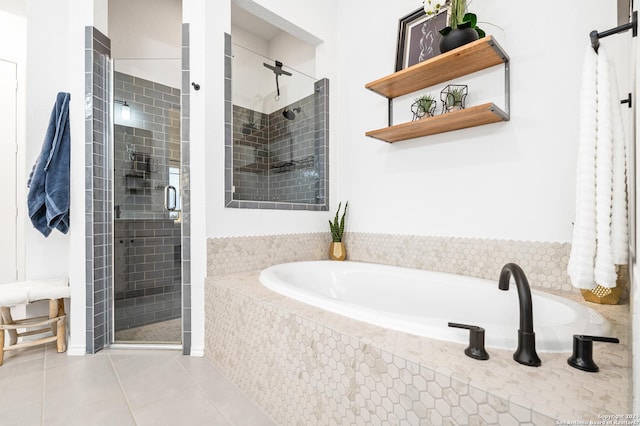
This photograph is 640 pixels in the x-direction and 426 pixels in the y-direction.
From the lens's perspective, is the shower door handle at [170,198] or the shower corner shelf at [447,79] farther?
the shower door handle at [170,198]

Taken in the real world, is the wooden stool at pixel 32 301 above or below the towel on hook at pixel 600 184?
below

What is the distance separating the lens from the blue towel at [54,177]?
1.92 m

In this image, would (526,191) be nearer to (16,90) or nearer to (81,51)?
(81,51)

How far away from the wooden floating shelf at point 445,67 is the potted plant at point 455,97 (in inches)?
2.8

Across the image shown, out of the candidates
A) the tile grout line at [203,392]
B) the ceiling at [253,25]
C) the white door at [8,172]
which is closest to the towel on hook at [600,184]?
the tile grout line at [203,392]

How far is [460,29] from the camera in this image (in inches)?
65.5

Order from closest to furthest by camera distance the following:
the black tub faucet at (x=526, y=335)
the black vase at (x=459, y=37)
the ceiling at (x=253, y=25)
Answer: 1. the black tub faucet at (x=526, y=335)
2. the black vase at (x=459, y=37)
3. the ceiling at (x=253, y=25)

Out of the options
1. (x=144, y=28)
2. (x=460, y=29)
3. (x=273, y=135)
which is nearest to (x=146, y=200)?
(x=273, y=135)

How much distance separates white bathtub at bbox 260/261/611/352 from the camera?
2.98 feet

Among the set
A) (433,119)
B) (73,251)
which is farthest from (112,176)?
(433,119)

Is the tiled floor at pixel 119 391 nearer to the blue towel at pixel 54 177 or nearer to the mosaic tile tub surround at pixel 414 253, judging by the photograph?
the mosaic tile tub surround at pixel 414 253

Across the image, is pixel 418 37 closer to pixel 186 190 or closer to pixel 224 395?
pixel 186 190

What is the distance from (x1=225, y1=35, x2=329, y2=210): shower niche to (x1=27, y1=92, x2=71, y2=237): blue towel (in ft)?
3.36

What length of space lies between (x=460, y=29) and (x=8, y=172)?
3612 mm
